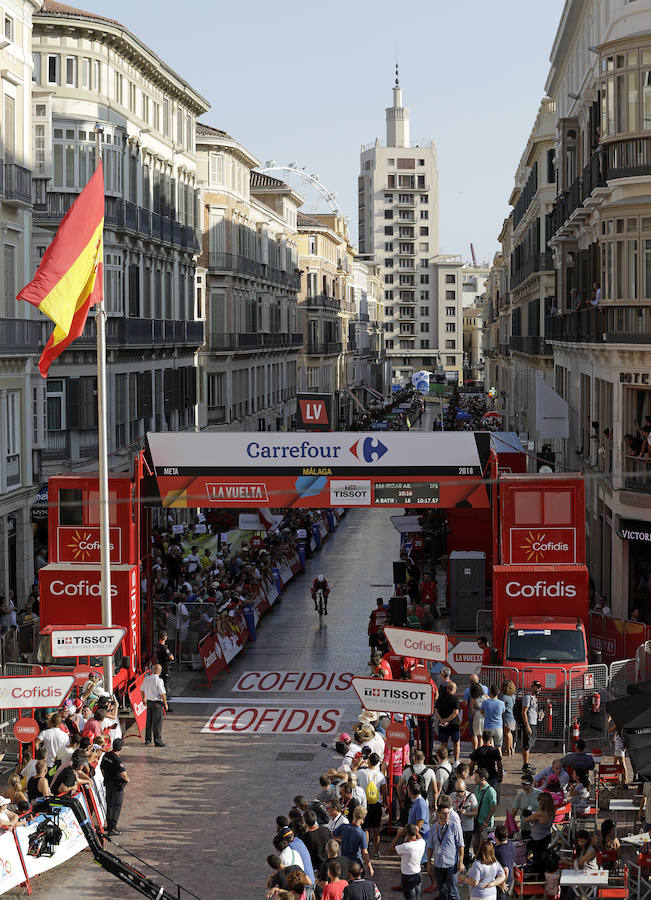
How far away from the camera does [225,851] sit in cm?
1736

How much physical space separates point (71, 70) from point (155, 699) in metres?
24.3

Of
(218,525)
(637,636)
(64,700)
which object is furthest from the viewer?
(218,525)

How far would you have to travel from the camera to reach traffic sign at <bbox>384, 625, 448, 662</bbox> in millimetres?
20844

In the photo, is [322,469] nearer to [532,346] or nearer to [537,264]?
[537,264]

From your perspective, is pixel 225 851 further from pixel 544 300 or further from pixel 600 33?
pixel 544 300

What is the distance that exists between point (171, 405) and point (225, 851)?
3392cm

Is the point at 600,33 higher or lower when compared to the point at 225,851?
higher

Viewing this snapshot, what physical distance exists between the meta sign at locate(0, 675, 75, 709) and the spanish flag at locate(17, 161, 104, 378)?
4731 millimetres

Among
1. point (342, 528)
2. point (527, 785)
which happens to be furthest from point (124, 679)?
point (342, 528)

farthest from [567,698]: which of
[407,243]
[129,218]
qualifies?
[407,243]

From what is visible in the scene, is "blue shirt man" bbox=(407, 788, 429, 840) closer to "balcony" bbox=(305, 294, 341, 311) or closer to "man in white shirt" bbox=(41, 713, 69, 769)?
"man in white shirt" bbox=(41, 713, 69, 769)

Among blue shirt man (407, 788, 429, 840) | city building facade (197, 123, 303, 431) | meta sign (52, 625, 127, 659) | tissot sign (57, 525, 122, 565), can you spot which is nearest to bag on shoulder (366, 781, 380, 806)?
blue shirt man (407, 788, 429, 840)

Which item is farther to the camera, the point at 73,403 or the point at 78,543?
the point at 73,403

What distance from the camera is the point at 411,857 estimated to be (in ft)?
48.8
